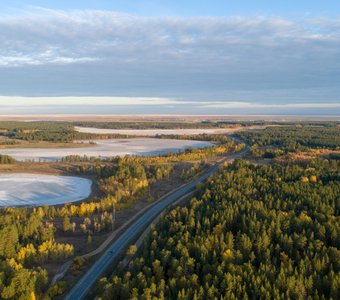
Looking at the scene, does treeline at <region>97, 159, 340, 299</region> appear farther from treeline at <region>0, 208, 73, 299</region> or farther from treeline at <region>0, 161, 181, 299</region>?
treeline at <region>0, 161, 181, 299</region>

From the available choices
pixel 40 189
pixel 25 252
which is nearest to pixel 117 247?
pixel 25 252

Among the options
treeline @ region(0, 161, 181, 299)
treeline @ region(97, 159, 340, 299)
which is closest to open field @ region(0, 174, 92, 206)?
treeline @ region(0, 161, 181, 299)

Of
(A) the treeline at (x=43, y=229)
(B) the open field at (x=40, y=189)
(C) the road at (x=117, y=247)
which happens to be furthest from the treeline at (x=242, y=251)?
(B) the open field at (x=40, y=189)

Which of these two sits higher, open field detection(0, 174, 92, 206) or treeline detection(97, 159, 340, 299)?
treeline detection(97, 159, 340, 299)

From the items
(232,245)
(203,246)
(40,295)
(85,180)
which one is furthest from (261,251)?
(85,180)

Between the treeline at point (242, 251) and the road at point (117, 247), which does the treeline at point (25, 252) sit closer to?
the road at point (117, 247)

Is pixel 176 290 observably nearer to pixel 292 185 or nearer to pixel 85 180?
pixel 292 185

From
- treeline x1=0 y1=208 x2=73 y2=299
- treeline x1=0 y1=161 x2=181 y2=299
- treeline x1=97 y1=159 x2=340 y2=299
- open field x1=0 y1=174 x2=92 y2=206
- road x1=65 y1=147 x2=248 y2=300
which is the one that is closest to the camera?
treeline x1=97 y1=159 x2=340 y2=299
